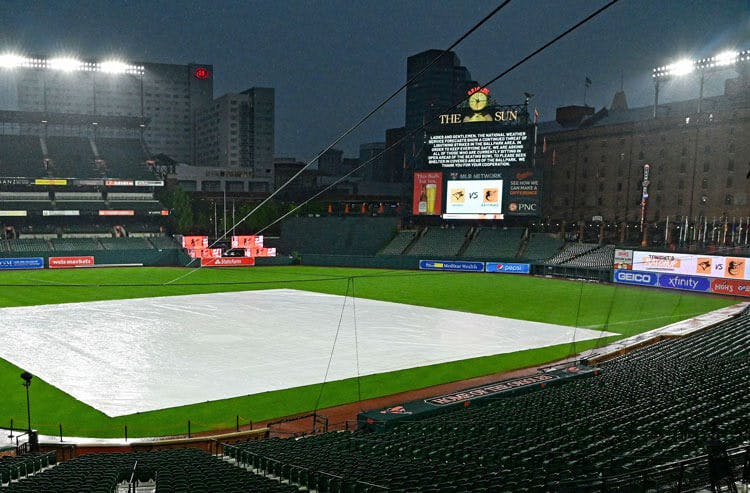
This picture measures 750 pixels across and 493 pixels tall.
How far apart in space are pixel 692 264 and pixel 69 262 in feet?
195

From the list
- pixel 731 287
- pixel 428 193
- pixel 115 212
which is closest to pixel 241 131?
pixel 115 212

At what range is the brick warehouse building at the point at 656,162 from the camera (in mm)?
69875

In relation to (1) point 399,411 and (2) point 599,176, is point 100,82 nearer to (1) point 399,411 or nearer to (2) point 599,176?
(2) point 599,176

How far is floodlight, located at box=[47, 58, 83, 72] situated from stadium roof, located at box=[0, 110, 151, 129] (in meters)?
5.97

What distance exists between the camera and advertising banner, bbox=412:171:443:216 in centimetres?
6128

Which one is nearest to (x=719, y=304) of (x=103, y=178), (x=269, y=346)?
(x=269, y=346)

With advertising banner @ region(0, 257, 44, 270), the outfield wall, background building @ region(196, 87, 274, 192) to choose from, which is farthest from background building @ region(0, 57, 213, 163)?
advertising banner @ region(0, 257, 44, 270)

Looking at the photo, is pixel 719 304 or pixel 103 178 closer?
pixel 719 304

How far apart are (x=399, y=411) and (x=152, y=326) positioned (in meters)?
19.1

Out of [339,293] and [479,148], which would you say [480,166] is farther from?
[339,293]

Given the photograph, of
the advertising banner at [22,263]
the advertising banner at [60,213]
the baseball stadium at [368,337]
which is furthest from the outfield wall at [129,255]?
the advertising banner at [60,213]

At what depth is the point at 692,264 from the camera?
149ft

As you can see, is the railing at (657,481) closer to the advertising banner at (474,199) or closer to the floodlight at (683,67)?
the advertising banner at (474,199)

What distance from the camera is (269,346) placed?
84.8 ft
